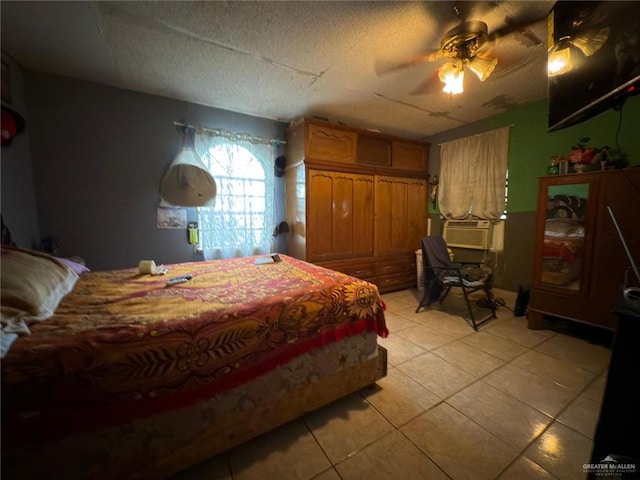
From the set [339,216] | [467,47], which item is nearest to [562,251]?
[467,47]

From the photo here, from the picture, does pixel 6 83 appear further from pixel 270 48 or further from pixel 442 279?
pixel 442 279

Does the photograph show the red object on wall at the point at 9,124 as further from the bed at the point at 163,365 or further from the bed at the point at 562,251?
the bed at the point at 562,251

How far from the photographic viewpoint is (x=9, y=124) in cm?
183

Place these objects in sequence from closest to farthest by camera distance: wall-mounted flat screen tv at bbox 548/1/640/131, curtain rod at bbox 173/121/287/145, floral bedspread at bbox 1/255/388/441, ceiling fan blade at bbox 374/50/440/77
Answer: floral bedspread at bbox 1/255/388/441, wall-mounted flat screen tv at bbox 548/1/640/131, ceiling fan blade at bbox 374/50/440/77, curtain rod at bbox 173/121/287/145

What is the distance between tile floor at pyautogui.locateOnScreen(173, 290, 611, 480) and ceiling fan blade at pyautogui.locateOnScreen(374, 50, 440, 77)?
2476 mm

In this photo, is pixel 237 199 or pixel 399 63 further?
pixel 237 199

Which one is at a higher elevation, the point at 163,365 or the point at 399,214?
the point at 399,214

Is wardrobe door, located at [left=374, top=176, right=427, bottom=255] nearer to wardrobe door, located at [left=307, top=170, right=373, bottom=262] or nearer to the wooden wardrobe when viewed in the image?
the wooden wardrobe

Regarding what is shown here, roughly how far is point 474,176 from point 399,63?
2117 mm

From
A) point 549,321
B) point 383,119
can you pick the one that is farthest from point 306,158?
point 549,321

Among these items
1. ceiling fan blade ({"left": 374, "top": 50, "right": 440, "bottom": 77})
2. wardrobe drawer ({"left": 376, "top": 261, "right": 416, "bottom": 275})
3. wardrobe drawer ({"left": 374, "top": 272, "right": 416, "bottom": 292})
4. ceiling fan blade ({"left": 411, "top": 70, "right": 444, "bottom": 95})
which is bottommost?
wardrobe drawer ({"left": 374, "top": 272, "right": 416, "bottom": 292})

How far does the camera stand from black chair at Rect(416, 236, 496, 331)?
2648 mm

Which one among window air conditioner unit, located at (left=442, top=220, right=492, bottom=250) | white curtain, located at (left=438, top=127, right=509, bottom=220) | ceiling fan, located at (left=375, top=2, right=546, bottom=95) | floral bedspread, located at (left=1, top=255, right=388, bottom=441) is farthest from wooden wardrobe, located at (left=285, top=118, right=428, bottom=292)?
floral bedspread, located at (left=1, top=255, right=388, bottom=441)

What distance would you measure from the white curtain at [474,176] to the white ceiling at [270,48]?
54cm
